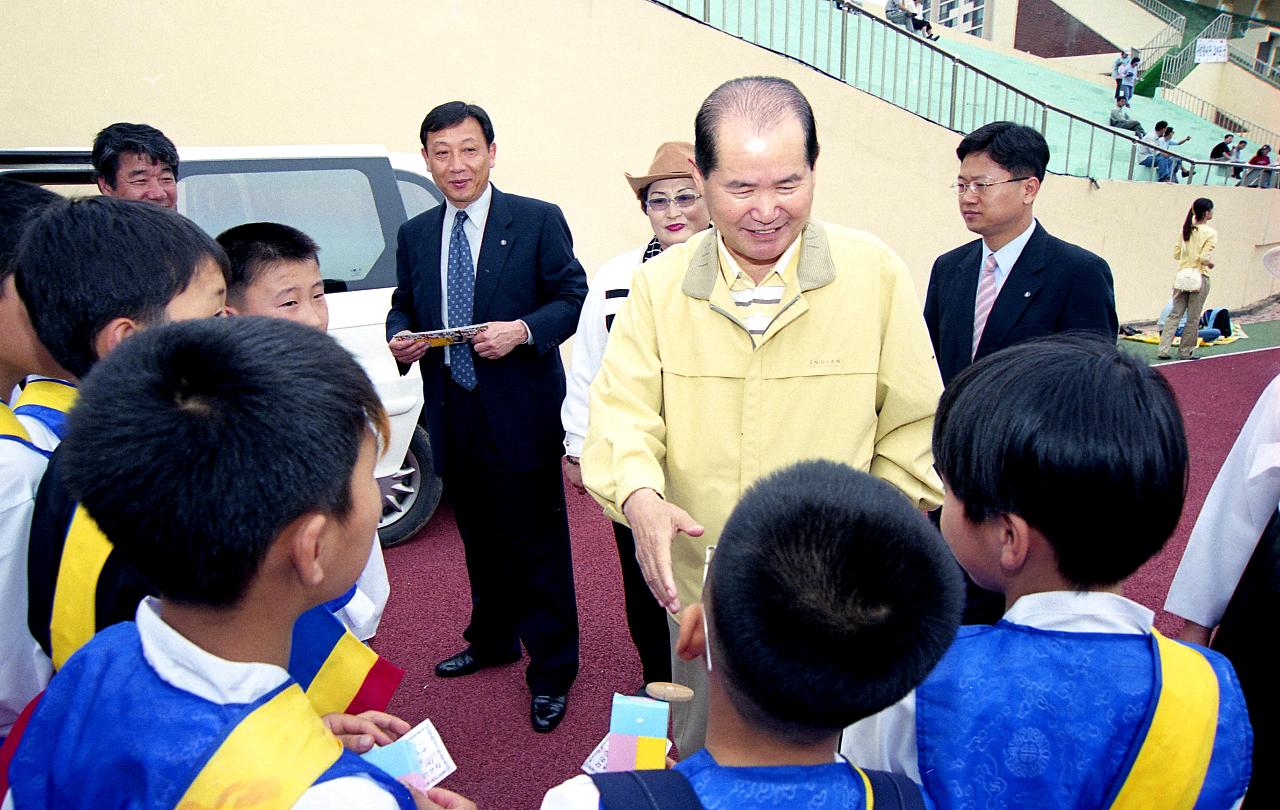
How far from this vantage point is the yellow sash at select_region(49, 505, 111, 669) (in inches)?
53.7

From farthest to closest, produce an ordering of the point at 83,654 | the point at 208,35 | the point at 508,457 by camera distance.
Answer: the point at 208,35 < the point at 508,457 < the point at 83,654

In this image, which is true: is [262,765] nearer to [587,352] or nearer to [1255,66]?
[587,352]

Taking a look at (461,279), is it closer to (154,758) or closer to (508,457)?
(508,457)

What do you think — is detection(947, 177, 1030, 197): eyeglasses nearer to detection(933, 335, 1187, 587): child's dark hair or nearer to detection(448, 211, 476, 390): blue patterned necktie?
detection(448, 211, 476, 390): blue patterned necktie

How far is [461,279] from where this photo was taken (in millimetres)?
3252

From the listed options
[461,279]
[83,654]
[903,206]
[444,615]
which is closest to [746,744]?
[83,654]

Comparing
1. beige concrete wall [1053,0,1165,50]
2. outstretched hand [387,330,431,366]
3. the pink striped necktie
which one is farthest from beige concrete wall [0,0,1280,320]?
beige concrete wall [1053,0,1165,50]

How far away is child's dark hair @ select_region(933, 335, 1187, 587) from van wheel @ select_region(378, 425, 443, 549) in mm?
3594

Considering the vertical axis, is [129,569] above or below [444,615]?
above

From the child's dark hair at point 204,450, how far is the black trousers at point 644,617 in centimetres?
200

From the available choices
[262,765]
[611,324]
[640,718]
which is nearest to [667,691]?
[640,718]

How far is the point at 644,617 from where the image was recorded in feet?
10.2

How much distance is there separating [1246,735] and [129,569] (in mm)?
1681

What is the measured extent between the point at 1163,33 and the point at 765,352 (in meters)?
28.9
